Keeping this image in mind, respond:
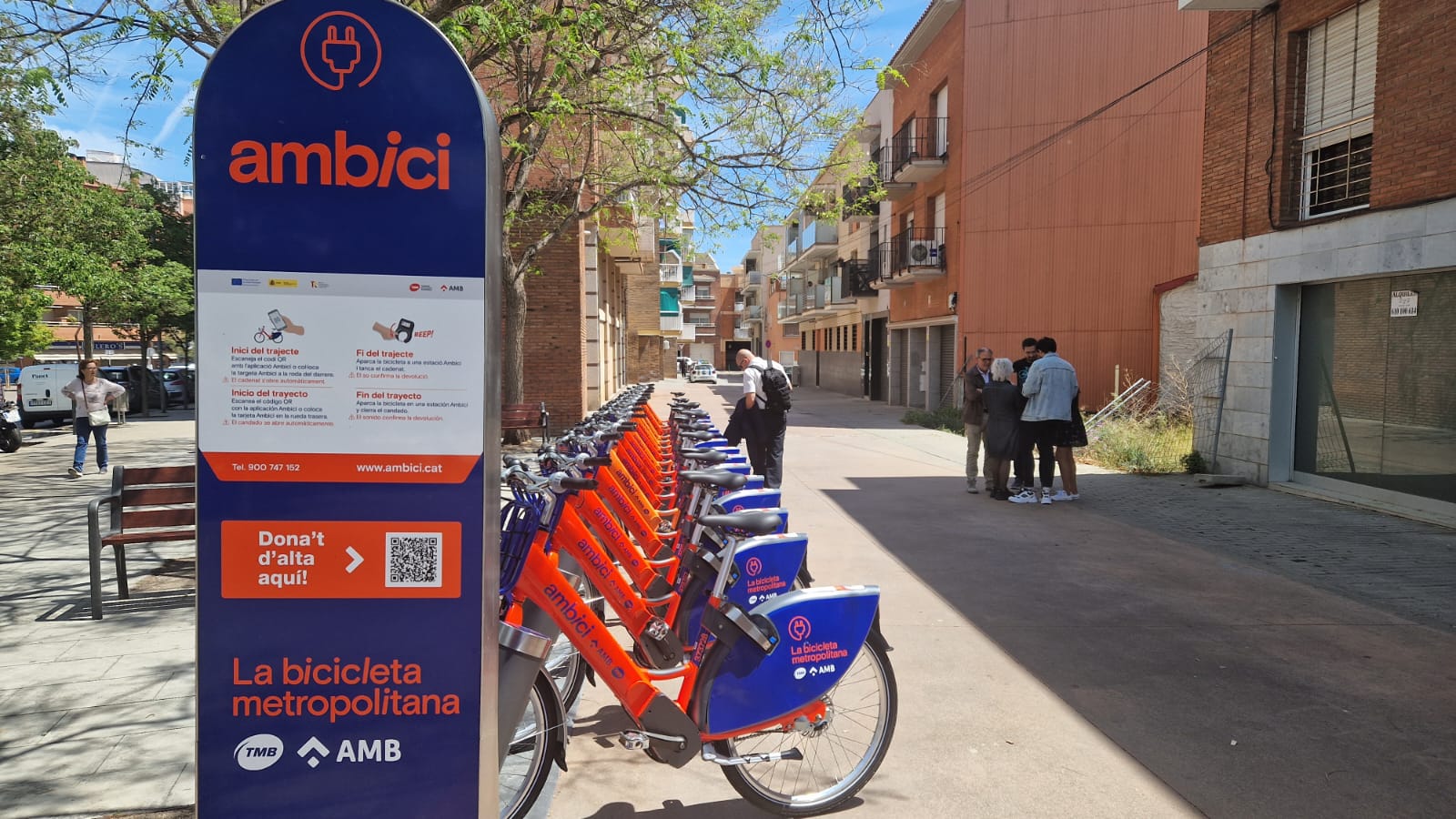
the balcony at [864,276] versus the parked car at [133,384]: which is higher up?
the balcony at [864,276]

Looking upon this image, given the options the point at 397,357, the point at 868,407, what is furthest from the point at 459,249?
the point at 868,407

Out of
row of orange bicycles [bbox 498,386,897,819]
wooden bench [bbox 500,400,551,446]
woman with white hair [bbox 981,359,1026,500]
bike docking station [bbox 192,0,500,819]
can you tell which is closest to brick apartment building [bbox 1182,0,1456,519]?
woman with white hair [bbox 981,359,1026,500]

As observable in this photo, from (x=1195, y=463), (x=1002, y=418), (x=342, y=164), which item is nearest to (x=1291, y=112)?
(x=1195, y=463)

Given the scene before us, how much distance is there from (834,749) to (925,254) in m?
20.6

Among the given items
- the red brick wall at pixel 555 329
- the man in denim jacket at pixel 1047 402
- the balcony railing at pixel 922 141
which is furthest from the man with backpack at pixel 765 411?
the balcony railing at pixel 922 141

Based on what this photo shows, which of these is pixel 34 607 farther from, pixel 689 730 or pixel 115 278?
pixel 115 278

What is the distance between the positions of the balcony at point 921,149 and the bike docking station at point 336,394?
2176 cm

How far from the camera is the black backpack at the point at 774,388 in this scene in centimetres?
825

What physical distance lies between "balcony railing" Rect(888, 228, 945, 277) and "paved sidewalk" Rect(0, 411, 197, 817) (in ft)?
60.2

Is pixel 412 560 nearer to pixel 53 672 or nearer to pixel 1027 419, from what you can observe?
pixel 53 672

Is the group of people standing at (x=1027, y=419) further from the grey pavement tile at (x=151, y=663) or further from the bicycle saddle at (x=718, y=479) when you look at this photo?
the grey pavement tile at (x=151, y=663)

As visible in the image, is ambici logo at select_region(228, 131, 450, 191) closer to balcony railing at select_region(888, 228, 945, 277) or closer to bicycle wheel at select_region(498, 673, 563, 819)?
bicycle wheel at select_region(498, 673, 563, 819)

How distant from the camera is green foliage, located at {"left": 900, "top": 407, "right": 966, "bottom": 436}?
19062mm

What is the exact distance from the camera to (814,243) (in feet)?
129
